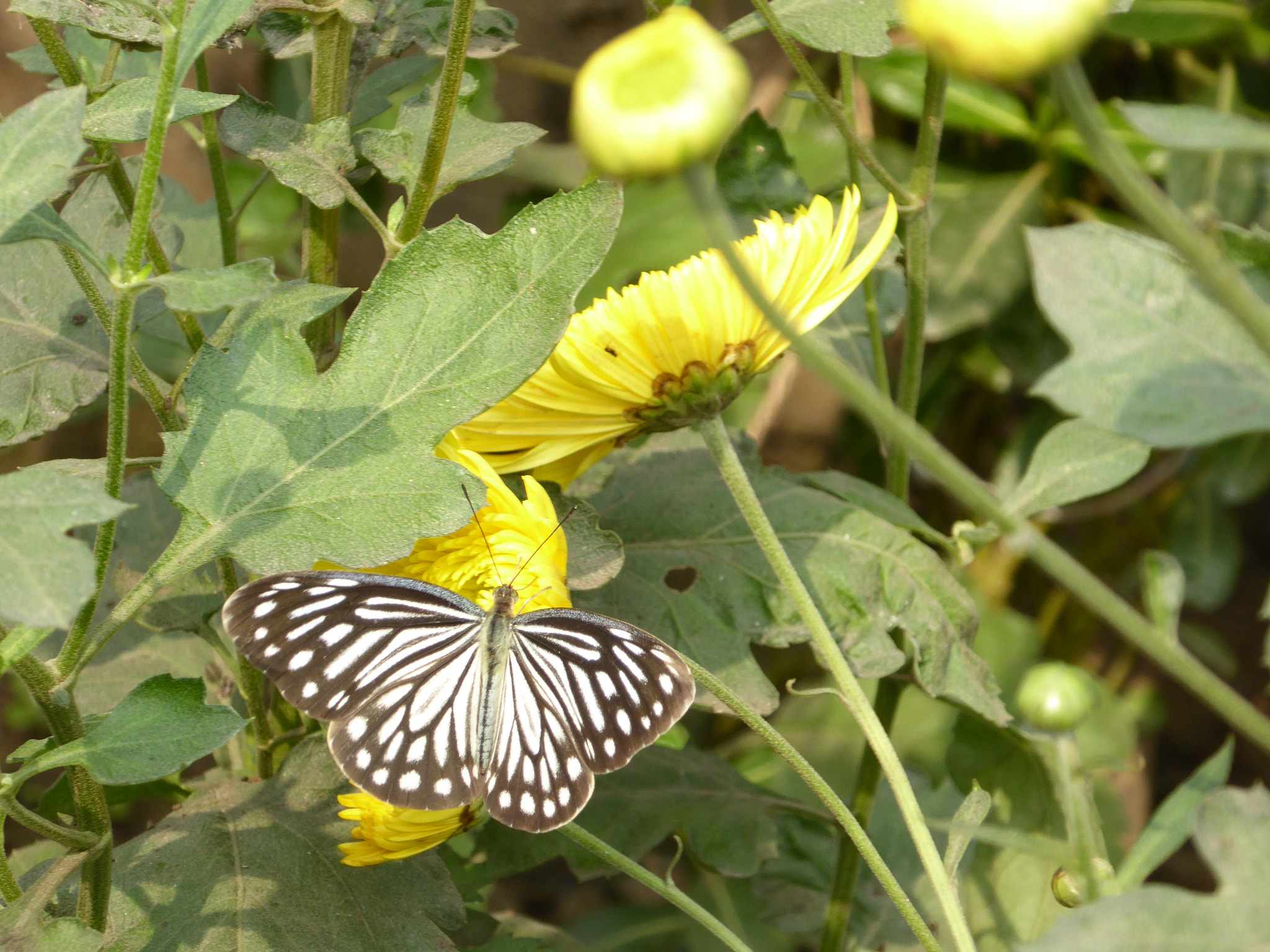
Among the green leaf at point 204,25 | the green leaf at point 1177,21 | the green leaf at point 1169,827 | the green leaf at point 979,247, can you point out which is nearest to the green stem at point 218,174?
the green leaf at point 204,25

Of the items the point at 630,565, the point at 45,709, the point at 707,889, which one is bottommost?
the point at 707,889

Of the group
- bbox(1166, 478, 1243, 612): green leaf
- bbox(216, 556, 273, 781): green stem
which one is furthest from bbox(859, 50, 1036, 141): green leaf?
bbox(216, 556, 273, 781): green stem

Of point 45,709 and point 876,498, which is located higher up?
point 45,709

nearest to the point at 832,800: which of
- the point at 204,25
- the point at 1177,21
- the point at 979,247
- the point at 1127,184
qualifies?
the point at 1127,184

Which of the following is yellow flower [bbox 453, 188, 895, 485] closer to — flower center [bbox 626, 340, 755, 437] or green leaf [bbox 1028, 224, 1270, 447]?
flower center [bbox 626, 340, 755, 437]

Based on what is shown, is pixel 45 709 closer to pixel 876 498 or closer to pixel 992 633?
pixel 876 498

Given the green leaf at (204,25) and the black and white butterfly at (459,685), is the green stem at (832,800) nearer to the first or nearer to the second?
the black and white butterfly at (459,685)

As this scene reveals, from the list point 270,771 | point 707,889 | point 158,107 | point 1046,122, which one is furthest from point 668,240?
point 158,107
